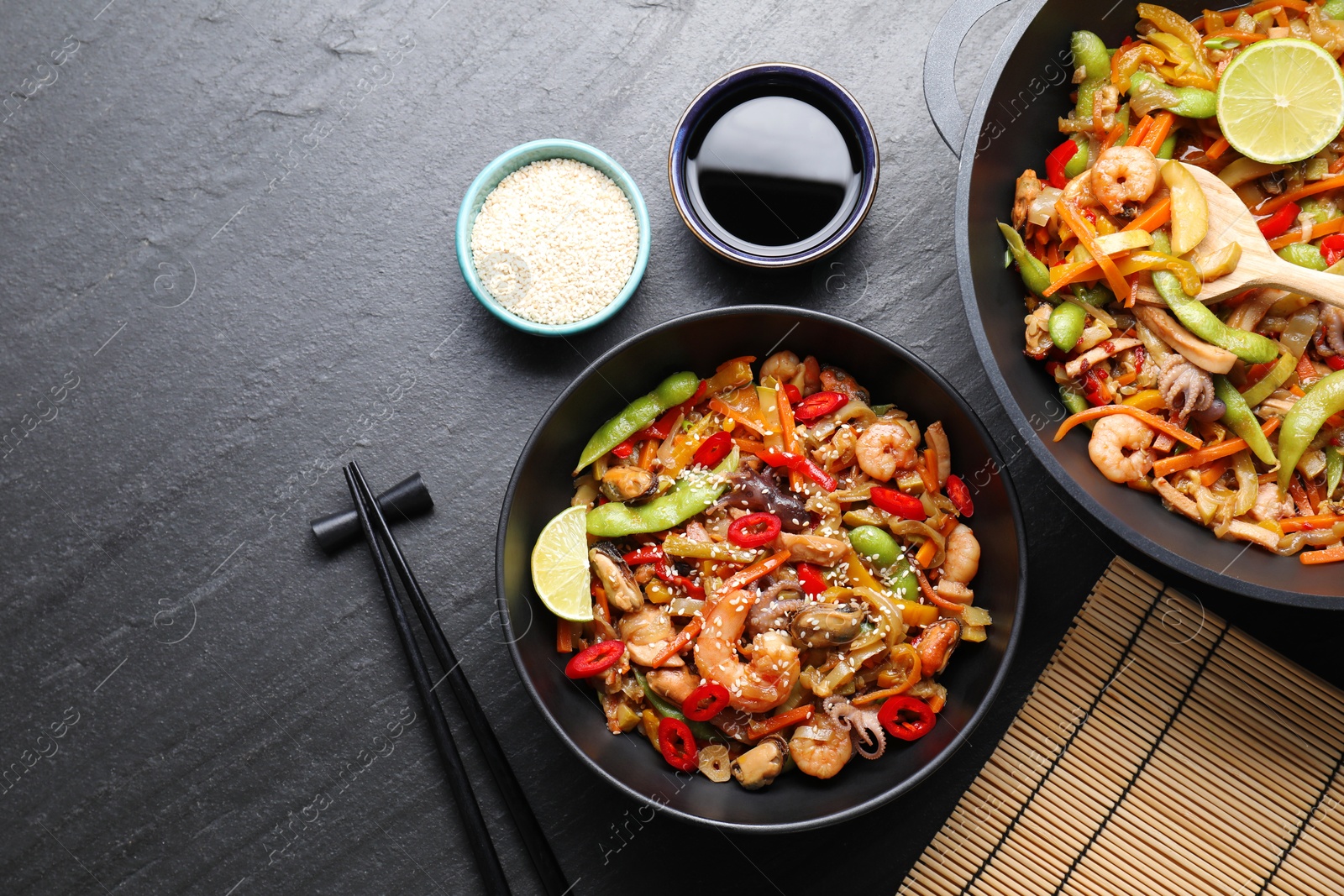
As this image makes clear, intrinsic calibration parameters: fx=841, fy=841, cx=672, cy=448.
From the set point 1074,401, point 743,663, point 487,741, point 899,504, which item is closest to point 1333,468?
point 1074,401

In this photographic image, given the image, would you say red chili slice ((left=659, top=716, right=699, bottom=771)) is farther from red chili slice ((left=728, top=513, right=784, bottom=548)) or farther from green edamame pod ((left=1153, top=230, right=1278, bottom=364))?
green edamame pod ((left=1153, top=230, right=1278, bottom=364))

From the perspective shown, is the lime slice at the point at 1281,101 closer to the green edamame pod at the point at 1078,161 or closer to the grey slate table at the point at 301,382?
the green edamame pod at the point at 1078,161

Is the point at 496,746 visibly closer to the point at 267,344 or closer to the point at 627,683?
the point at 627,683

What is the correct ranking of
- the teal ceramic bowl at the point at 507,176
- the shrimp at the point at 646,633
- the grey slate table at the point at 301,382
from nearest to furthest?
1. the shrimp at the point at 646,633
2. the teal ceramic bowl at the point at 507,176
3. the grey slate table at the point at 301,382

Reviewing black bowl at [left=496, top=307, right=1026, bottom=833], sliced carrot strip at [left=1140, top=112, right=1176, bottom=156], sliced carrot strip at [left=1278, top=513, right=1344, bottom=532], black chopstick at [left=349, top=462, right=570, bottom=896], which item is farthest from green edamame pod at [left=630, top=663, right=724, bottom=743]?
sliced carrot strip at [left=1140, top=112, right=1176, bottom=156]

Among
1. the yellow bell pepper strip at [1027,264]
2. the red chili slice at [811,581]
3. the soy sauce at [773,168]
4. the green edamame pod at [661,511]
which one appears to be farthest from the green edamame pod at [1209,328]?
the green edamame pod at [661,511]

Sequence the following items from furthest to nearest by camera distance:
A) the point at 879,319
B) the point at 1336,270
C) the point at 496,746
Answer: the point at 879,319, the point at 496,746, the point at 1336,270

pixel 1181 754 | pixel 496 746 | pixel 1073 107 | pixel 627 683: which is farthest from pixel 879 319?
pixel 496 746
